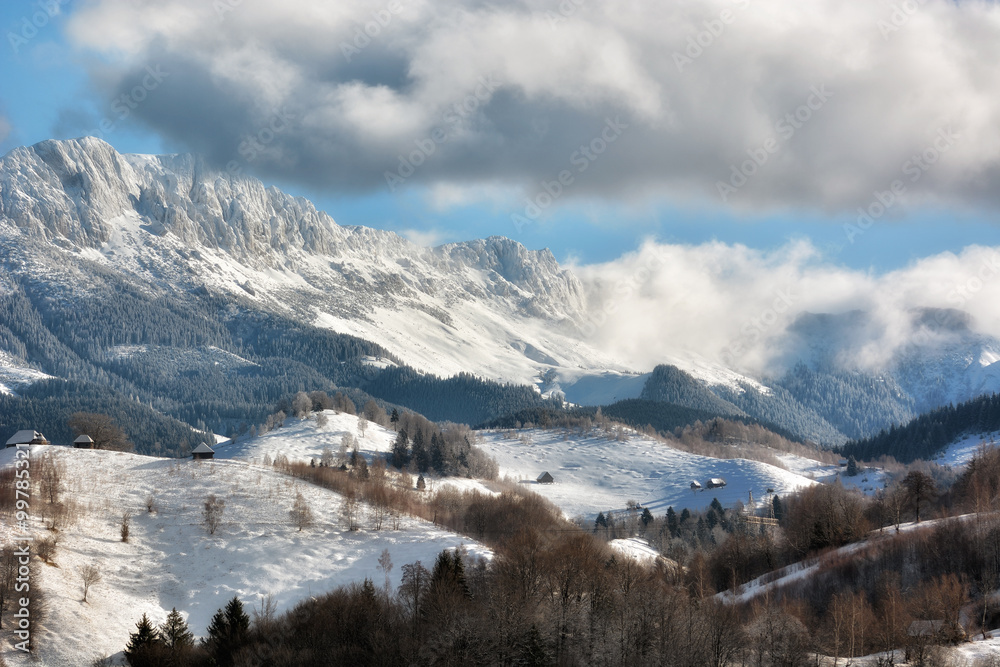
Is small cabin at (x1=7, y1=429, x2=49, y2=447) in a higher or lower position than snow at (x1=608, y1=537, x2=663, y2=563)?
higher

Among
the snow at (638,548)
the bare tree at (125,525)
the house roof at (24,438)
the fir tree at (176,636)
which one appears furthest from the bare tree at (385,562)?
the house roof at (24,438)

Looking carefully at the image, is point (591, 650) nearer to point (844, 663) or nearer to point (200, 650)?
point (844, 663)

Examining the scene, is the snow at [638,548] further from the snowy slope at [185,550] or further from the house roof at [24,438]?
the house roof at [24,438]

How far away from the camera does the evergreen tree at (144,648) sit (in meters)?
84.8

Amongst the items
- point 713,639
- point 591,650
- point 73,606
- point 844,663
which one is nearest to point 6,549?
point 73,606

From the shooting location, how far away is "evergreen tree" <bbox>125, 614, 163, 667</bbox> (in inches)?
3339

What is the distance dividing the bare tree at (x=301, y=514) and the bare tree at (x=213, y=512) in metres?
10.7

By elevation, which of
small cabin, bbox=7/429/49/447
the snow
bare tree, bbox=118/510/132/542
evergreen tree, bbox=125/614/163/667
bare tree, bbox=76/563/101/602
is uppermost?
small cabin, bbox=7/429/49/447

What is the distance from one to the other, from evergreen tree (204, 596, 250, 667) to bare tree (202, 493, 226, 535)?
38660mm

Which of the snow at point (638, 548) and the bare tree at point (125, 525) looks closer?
the bare tree at point (125, 525)

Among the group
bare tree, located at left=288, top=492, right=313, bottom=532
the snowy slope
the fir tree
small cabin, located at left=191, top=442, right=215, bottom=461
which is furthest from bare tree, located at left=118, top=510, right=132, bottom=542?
small cabin, located at left=191, top=442, right=215, bottom=461

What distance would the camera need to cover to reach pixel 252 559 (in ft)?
396

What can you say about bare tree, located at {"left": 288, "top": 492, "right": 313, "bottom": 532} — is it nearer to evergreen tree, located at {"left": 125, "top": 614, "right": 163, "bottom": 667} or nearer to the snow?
evergreen tree, located at {"left": 125, "top": 614, "right": 163, "bottom": 667}

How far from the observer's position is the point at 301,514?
13462cm
